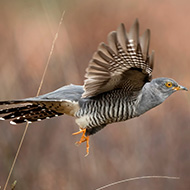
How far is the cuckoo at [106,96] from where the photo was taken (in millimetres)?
2449

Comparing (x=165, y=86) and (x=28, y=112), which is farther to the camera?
(x=28, y=112)

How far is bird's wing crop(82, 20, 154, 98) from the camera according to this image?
88.1 inches

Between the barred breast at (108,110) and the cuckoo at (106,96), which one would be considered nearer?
the cuckoo at (106,96)

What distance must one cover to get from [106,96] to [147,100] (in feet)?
0.82

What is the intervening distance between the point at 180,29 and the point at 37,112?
9.08 feet

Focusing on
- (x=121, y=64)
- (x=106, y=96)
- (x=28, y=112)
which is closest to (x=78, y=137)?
(x=28, y=112)

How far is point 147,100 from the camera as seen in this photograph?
2.74 meters

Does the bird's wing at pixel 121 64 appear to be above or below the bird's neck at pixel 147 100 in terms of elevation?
above

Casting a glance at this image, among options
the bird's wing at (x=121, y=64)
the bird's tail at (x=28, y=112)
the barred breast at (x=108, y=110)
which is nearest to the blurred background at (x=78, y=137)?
the bird's tail at (x=28, y=112)

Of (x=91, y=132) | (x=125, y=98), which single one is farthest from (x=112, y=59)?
(x=91, y=132)

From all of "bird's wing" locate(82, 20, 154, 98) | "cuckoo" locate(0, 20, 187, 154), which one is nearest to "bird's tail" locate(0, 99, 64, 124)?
"cuckoo" locate(0, 20, 187, 154)

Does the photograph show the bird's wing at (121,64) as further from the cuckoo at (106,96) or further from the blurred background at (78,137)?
the blurred background at (78,137)

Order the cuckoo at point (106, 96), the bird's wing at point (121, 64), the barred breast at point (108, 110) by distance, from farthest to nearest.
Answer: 1. the barred breast at point (108, 110)
2. the cuckoo at point (106, 96)
3. the bird's wing at point (121, 64)

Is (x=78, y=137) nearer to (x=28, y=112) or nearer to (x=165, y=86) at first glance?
(x=28, y=112)
